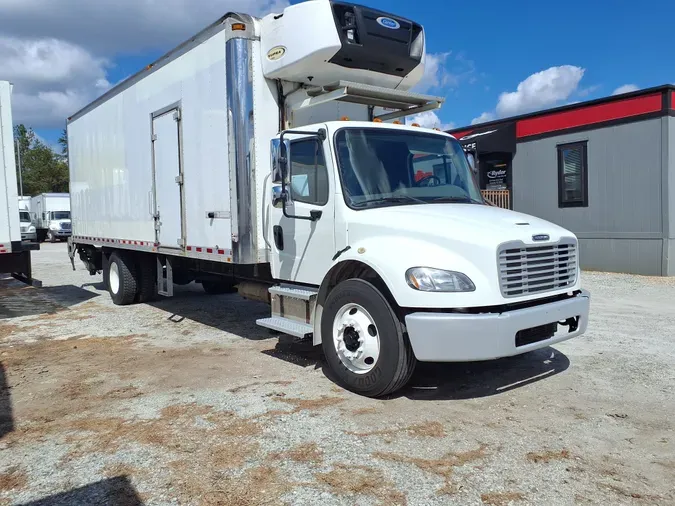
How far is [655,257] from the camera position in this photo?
13.4 meters

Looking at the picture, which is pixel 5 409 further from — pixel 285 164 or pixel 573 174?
pixel 573 174

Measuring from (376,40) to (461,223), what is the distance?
97.9 inches

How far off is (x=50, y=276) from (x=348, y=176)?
1311cm

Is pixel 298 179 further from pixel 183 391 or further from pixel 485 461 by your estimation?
pixel 485 461

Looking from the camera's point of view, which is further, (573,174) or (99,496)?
(573,174)

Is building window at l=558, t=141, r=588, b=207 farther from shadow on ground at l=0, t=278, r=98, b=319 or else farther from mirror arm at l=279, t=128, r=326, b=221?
shadow on ground at l=0, t=278, r=98, b=319

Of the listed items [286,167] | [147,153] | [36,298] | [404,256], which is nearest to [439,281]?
[404,256]

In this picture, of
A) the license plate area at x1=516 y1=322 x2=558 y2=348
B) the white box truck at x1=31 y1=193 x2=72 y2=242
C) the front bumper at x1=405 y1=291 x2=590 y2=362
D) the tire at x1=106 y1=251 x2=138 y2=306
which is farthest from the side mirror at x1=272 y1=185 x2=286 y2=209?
the white box truck at x1=31 y1=193 x2=72 y2=242

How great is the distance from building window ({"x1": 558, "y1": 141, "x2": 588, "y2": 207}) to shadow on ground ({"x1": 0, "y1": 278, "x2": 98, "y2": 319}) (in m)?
12.0

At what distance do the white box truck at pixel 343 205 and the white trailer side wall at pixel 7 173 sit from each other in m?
2.31

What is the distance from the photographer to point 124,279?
9922mm

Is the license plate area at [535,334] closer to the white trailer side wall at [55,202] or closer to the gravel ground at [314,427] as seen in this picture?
the gravel ground at [314,427]

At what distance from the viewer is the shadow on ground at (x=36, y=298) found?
10102 mm

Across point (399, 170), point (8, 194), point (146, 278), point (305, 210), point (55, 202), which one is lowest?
point (146, 278)
